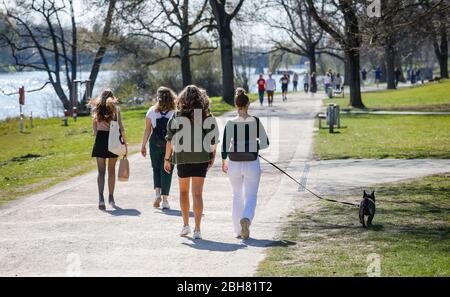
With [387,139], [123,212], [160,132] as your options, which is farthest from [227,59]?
[123,212]

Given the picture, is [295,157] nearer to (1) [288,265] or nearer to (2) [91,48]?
(1) [288,265]

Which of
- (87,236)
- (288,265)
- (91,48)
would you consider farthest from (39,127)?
(288,265)

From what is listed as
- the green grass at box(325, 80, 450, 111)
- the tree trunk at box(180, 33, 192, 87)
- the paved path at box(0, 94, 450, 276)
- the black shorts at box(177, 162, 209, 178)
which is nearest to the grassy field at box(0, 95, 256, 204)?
the paved path at box(0, 94, 450, 276)

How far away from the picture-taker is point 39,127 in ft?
127

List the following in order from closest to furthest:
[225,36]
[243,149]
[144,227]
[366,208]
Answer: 1. [243,149]
2. [366,208]
3. [144,227]
4. [225,36]

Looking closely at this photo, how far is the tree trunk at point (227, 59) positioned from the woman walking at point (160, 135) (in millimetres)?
32603

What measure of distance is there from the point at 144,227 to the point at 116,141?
89.0 inches

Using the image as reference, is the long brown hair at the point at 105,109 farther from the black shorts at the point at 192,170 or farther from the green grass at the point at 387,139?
the green grass at the point at 387,139

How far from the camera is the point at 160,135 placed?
43.9 feet

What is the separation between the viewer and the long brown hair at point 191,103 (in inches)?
424

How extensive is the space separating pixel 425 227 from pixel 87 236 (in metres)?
4.01

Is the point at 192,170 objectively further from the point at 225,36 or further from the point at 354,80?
the point at 225,36

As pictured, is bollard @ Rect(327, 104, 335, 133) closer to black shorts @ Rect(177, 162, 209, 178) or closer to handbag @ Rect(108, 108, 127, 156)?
handbag @ Rect(108, 108, 127, 156)

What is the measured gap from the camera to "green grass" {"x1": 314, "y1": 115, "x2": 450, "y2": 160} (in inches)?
809
